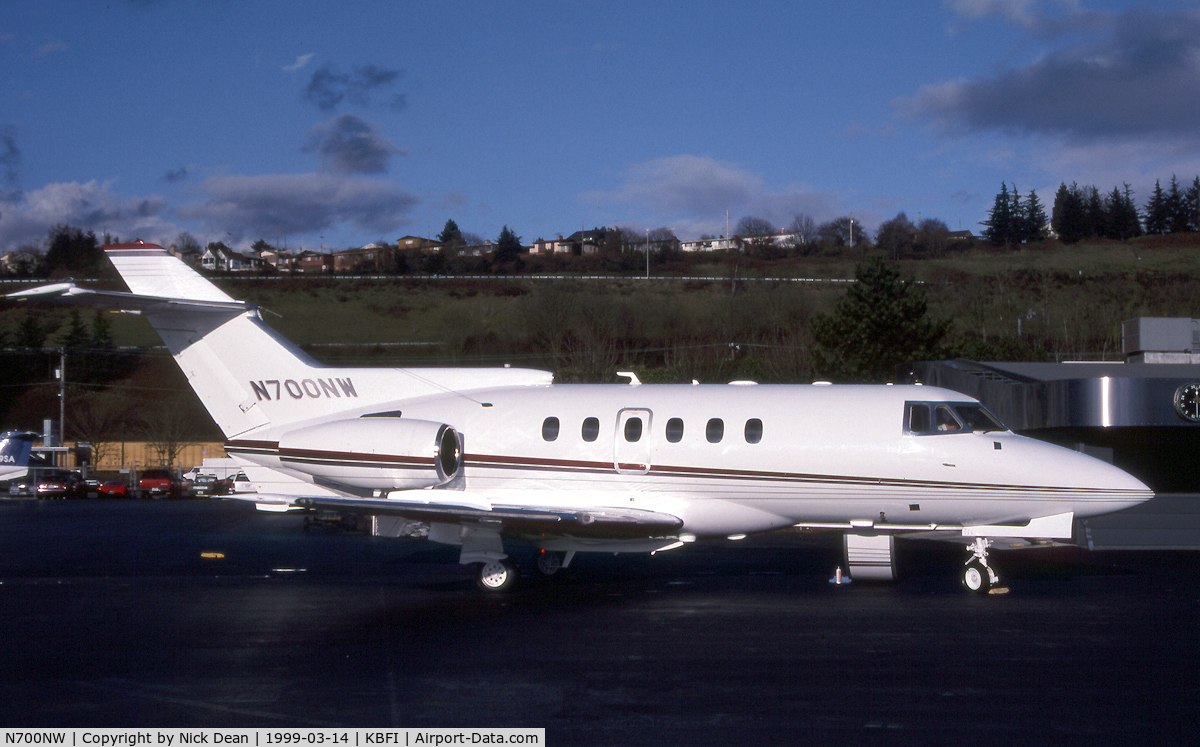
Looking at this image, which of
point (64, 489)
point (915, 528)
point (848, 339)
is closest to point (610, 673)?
point (915, 528)

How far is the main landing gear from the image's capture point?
46.4 feet

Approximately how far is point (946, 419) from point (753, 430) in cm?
284

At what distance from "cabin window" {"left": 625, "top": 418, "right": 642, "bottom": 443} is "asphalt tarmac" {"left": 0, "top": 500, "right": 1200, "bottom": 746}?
2.34 metres

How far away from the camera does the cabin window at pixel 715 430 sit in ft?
48.2

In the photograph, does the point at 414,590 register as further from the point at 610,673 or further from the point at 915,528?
the point at 915,528

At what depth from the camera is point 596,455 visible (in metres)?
15.0

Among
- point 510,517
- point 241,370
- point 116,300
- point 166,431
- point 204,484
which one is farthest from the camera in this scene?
point 166,431

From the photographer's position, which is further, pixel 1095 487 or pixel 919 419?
pixel 919 419

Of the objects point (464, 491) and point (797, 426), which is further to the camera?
point (464, 491)

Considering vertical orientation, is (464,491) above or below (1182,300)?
below

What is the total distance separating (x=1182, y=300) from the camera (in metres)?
60.8

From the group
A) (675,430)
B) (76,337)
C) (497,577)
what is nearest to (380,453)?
(497,577)

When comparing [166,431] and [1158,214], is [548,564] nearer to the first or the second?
[166,431]

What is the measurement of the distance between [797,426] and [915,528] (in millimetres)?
2405
